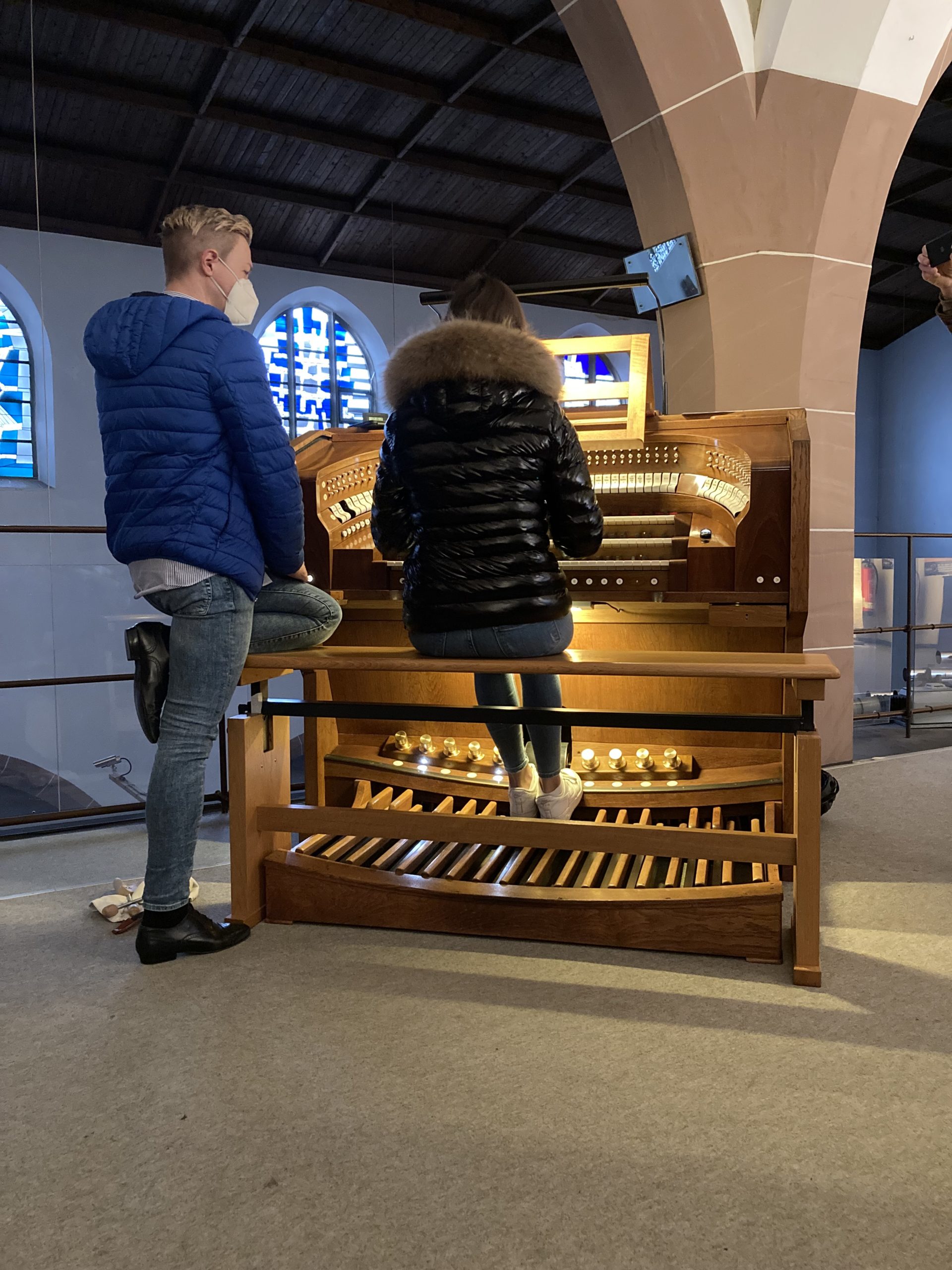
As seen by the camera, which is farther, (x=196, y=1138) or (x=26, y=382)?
(x=26, y=382)

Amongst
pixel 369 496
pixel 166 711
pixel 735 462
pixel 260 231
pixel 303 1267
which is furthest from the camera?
pixel 260 231

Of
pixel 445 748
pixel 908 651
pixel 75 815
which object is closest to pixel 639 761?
pixel 445 748

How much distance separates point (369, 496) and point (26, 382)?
2782 mm

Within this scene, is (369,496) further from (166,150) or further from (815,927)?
(166,150)

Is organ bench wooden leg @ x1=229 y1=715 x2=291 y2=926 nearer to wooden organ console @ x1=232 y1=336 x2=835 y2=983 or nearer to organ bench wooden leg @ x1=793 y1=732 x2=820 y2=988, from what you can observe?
wooden organ console @ x1=232 y1=336 x2=835 y2=983

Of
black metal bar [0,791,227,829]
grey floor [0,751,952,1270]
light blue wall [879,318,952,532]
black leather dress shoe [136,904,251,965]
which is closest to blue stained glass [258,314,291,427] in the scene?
black metal bar [0,791,227,829]

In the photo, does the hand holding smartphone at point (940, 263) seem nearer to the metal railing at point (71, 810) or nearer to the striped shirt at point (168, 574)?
the striped shirt at point (168, 574)

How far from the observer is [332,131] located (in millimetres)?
6145

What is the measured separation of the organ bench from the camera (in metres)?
2.44

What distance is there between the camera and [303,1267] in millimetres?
1341

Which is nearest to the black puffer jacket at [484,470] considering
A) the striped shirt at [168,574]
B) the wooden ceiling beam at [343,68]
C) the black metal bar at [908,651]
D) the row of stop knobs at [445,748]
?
the striped shirt at [168,574]

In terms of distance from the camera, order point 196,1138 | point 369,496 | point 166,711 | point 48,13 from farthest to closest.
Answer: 1. point 48,13
2. point 369,496
3. point 166,711
4. point 196,1138

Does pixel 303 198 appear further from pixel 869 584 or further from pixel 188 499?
pixel 869 584

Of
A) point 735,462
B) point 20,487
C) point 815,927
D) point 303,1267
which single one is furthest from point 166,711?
point 20,487
